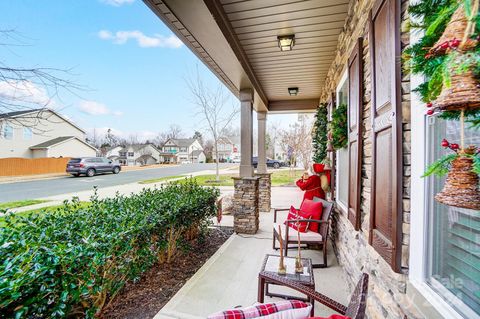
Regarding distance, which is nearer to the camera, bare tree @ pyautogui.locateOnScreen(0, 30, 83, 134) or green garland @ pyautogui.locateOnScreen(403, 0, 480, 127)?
green garland @ pyautogui.locateOnScreen(403, 0, 480, 127)

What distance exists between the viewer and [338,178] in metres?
3.54

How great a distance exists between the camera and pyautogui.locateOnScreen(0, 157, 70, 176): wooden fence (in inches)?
631

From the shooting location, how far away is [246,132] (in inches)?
186

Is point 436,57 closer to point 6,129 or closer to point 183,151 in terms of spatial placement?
point 6,129

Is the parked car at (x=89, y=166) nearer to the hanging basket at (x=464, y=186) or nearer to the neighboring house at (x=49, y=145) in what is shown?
the neighboring house at (x=49, y=145)

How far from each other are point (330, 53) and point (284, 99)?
2.84m

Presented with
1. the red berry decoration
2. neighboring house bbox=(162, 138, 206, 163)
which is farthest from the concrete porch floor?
neighboring house bbox=(162, 138, 206, 163)

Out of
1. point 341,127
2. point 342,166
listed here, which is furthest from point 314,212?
point 341,127

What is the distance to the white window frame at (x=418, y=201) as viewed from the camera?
121 centimetres

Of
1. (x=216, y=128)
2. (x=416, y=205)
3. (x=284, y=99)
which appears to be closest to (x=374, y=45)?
(x=416, y=205)

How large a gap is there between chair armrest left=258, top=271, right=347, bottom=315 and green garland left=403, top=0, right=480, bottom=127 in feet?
4.11

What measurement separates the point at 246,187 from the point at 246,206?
14.6 inches

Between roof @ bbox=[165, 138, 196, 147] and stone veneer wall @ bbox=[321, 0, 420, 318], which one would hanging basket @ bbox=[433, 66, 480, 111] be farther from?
roof @ bbox=[165, 138, 196, 147]

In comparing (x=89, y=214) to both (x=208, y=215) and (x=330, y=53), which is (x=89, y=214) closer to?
(x=208, y=215)
